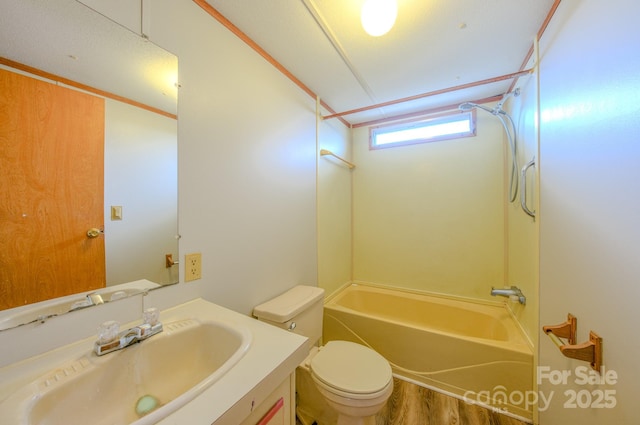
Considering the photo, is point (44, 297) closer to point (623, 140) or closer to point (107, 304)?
point (107, 304)

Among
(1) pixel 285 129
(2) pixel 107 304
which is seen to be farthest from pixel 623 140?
(2) pixel 107 304

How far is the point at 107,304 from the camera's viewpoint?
0.82 meters

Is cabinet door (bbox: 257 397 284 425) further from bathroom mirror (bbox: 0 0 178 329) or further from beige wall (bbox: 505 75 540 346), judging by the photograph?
beige wall (bbox: 505 75 540 346)

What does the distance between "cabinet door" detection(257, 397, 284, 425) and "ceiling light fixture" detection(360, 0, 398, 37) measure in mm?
1522

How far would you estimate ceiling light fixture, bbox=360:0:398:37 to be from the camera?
98cm

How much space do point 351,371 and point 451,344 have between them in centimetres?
84

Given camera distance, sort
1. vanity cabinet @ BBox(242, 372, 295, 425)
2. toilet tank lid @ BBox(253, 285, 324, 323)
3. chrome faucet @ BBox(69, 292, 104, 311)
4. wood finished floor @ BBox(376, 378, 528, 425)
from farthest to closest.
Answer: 1. wood finished floor @ BBox(376, 378, 528, 425)
2. toilet tank lid @ BBox(253, 285, 324, 323)
3. chrome faucet @ BBox(69, 292, 104, 311)
4. vanity cabinet @ BBox(242, 372, 295, 425)

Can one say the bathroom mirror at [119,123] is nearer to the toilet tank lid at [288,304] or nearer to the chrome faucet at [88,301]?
the chrome faucet at [88,301]

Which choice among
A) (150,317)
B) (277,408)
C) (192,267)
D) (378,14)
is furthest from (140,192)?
(378,14)

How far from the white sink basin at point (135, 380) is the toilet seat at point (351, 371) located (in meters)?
0.65

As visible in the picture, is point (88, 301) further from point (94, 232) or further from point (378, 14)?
point (378, 14)

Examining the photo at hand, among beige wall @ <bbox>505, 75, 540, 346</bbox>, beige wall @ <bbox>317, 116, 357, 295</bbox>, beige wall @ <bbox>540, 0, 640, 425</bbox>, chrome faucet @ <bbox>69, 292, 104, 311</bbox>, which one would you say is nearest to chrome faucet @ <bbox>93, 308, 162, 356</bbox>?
chrome faucet @ <bbox>69, 292, 104, 311</bbox>

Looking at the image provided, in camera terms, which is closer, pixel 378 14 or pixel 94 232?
pixel 94 232

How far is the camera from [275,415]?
0.68 m
